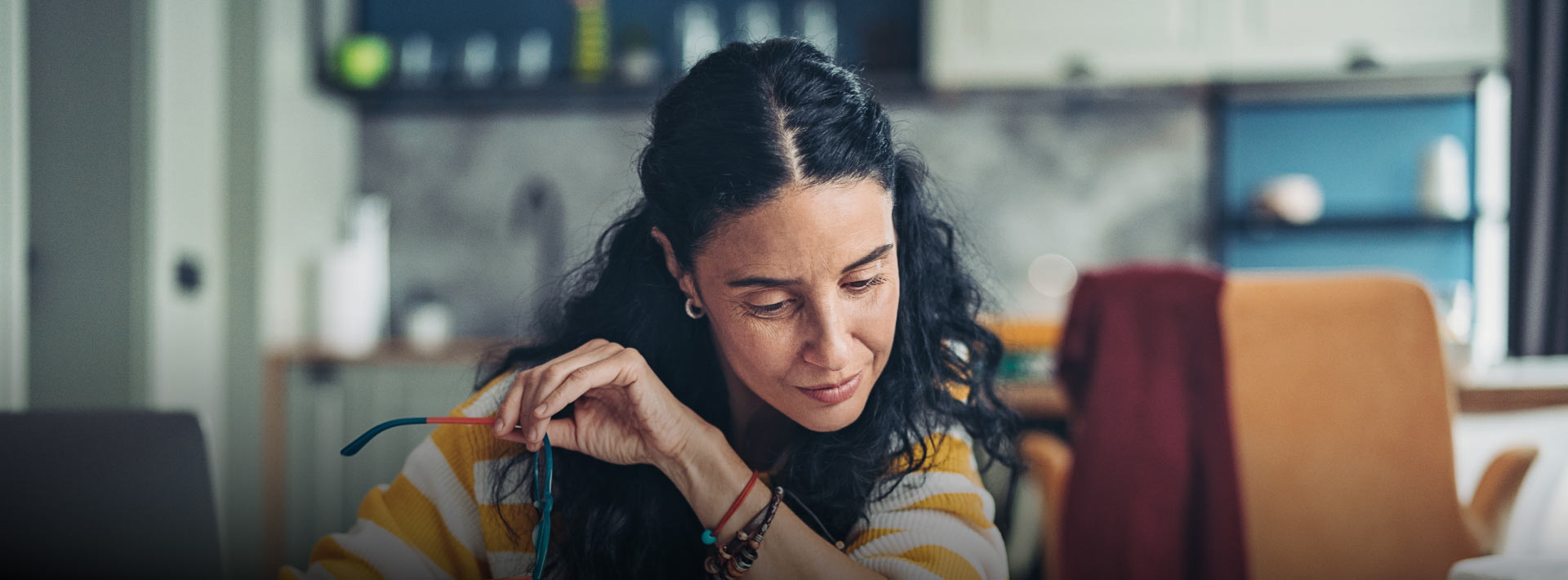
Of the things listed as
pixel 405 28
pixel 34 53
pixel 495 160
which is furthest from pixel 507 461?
pixel 405 28

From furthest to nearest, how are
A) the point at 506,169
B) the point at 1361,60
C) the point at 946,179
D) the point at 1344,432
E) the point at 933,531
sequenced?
the point at 506,169
the point at 946,179
the point at 1361,60
the point at 1344,432
the point at 933,531

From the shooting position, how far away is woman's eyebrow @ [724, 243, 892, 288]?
0.57 meters

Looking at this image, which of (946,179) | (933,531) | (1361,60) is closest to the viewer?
(933,531)

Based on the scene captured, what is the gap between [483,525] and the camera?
2.26 ft

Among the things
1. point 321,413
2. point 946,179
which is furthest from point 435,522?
point 946,179

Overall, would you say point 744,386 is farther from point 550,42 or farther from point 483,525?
point 550,42

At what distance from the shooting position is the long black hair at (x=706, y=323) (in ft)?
1.89

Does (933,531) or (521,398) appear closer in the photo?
(521,398)

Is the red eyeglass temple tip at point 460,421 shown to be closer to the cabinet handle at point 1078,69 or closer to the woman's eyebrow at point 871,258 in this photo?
the woman's eyebrow at point 871,258

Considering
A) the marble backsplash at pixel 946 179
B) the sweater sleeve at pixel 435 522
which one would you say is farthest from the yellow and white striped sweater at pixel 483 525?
the marble backsplash at pixel 946 179

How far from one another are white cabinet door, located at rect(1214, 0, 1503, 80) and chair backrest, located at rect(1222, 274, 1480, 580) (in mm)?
1148

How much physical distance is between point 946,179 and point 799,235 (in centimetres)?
205

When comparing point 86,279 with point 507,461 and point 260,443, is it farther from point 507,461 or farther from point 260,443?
point 507,461

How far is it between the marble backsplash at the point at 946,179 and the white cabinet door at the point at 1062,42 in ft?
0.67
